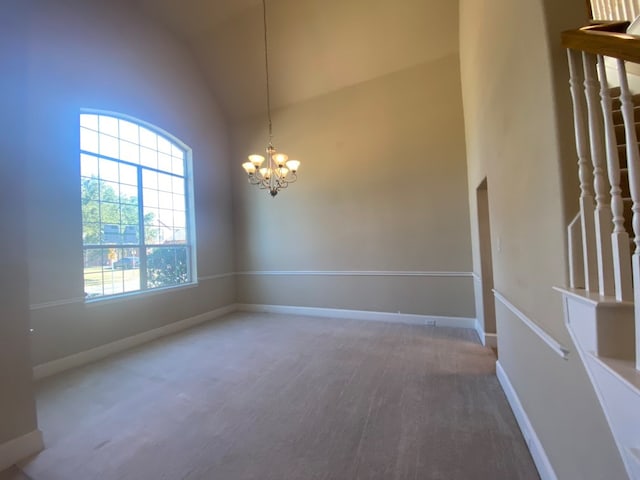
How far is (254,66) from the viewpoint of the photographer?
5.19 metres

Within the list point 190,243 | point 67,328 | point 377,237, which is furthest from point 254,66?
point 67,328

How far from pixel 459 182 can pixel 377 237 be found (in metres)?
1.50

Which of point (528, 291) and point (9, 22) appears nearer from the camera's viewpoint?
point (528, 291)

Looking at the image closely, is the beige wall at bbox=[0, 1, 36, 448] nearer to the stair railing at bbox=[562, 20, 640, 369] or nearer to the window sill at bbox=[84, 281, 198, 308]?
the window sill at bbox=[84, 281, 198, 308]

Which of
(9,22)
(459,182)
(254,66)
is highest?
(254,66)

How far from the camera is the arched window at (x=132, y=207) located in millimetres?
3791

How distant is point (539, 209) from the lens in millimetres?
1500

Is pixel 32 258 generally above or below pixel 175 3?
below

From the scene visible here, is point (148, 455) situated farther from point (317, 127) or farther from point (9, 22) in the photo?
point (317, 127)

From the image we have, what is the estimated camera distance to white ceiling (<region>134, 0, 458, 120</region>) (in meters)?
4.18

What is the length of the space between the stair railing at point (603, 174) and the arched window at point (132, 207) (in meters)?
4.74

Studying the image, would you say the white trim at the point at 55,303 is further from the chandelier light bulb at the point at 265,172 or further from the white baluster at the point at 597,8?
the white baluster at the point at 597,8

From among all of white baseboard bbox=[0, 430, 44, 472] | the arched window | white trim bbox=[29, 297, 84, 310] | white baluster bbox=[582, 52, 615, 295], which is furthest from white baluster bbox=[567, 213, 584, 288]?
the arched window

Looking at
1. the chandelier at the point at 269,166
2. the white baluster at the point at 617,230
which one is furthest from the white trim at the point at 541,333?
the chandelier at the point at 269,166
